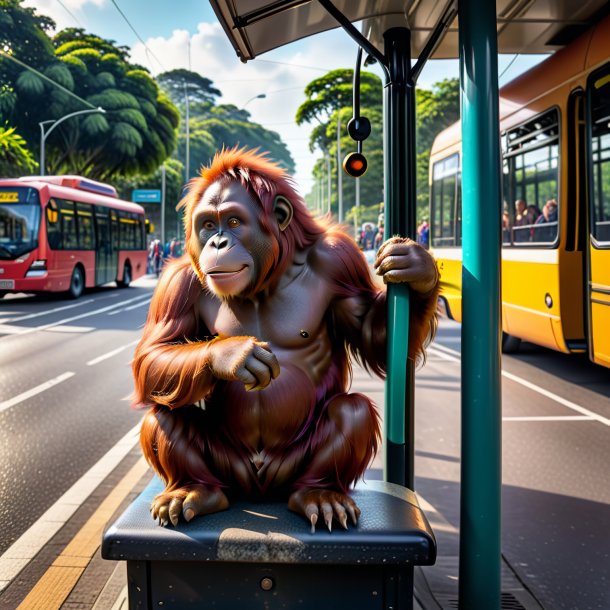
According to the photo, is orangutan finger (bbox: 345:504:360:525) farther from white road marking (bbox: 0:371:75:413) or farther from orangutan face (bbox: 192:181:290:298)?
white road marking (bbox: 0:371:75:413)

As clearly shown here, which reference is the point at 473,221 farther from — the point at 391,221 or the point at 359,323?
the point at 391,221

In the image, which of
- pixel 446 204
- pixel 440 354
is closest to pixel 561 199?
pixel 440 354

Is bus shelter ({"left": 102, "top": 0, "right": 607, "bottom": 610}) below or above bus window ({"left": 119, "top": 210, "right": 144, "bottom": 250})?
below

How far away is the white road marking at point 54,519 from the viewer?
9.82ft

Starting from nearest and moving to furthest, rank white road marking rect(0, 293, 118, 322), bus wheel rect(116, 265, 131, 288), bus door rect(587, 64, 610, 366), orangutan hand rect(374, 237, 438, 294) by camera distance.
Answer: orangutan hand rect(374, 237, 438, 294) < bus door rect(587, 64, 610, 366) < white road marking rect(0, 293, 118, 322) < bus wheel rect(116, 265, 131, 288)

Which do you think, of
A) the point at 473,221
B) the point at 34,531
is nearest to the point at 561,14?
the point at 473,221

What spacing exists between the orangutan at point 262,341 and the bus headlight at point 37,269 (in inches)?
553

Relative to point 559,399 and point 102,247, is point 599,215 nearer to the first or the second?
point 559,399

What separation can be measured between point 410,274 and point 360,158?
53.9 inches

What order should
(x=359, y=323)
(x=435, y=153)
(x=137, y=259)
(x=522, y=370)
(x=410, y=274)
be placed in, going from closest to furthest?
(x=410, y=274), (x=359, y=323), (x=522, y=370), (x=435, y=153), (x=137, y=259)

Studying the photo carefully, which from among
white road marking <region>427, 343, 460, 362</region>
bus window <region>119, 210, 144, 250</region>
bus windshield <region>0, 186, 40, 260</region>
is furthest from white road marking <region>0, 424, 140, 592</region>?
bus window <region>119, 210, 144, 250</region>

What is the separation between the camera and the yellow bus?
580 cm

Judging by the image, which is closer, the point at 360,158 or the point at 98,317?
the point at 360,158

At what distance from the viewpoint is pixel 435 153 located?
10641 mm
